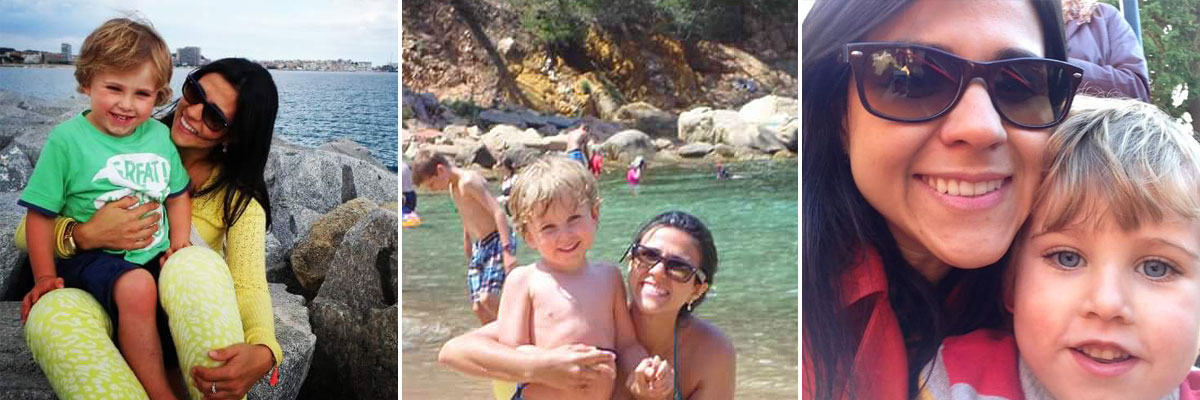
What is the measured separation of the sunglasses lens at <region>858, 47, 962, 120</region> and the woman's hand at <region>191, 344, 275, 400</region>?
93.6 inches

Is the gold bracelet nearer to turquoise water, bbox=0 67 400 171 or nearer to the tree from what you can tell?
turquoise water, bbox=0 67 400 171

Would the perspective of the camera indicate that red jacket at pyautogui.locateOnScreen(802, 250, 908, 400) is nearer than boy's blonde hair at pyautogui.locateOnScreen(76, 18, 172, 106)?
No

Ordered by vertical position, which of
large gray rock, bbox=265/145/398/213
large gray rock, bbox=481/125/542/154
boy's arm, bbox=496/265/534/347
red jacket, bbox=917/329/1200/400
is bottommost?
red jacket, bbox=917/329/1200/400

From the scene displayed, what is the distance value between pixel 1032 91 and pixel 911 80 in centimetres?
45

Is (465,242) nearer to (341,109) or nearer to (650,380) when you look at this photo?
(341,109)

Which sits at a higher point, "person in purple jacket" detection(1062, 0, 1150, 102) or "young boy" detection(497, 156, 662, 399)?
"person in purple jacket" detection(1062, 0, 1150, 102)

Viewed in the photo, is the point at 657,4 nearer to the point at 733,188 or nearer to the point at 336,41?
the point at 733,188

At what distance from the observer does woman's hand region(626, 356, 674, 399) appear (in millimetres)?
4195

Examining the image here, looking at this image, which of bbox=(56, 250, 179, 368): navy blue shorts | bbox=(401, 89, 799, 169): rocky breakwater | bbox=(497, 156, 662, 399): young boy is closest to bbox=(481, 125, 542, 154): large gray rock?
bbox=(401, 89, 799, 169): rocky breakwater

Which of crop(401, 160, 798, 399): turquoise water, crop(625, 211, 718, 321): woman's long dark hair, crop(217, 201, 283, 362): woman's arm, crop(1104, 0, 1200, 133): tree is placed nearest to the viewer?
crop(217, 201, 283, 362): woman's arm

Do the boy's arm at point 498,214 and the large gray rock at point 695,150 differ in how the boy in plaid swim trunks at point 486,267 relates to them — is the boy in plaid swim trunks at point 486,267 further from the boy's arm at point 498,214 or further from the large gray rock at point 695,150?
the large gray rock at point 695,150

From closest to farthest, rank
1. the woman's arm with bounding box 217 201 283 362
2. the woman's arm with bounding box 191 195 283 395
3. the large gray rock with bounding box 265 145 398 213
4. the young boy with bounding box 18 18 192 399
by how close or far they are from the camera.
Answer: the young boy with bounding box 18 18 192 399 < the woman's arm with bounding box 191 195 283 395 < the woman's arm with bounding box 217 201 283 362 < the large gray rock with bounding box 265 145 398 213

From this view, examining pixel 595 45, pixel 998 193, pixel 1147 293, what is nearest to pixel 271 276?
Answer: pixel 595 45

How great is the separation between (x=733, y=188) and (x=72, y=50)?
2.48m
